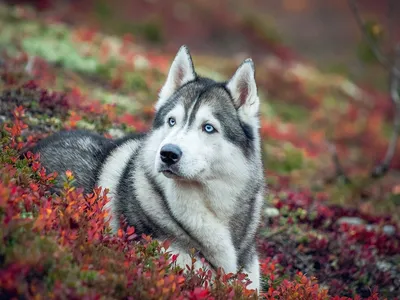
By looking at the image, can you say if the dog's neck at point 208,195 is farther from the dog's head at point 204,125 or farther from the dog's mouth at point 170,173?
the dog's mouth at point 170,173

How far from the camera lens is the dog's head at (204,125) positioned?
5.23m

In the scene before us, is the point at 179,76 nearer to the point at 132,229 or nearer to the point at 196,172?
the point at 196,172

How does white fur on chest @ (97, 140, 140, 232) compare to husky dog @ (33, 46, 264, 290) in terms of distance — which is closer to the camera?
husky dog @ (33, 46, 264, 290)

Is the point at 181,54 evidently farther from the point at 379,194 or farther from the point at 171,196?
the point at 379,194

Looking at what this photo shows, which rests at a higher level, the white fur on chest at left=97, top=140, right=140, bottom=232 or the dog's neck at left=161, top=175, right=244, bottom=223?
the dog's neck at left=161, top=175, right=244, bottom=223

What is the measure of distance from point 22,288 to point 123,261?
1122 millimetres

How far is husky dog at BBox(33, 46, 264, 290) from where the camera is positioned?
543 cm

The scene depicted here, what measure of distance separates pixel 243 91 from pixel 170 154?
129 centimetres

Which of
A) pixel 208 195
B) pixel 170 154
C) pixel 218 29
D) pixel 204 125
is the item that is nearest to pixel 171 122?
pixel 204 125

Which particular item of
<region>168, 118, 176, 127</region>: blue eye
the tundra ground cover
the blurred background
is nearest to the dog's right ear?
<region>168, 118, 176, 127</region>: blue eye

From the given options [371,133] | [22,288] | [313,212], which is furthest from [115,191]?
[371,133]

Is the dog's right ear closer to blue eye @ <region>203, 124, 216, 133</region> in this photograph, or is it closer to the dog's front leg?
blue eye @ <region>203, 124, 216, 133</region>

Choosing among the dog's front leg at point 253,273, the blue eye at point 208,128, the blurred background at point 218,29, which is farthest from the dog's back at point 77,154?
the blurred background at point 218,29

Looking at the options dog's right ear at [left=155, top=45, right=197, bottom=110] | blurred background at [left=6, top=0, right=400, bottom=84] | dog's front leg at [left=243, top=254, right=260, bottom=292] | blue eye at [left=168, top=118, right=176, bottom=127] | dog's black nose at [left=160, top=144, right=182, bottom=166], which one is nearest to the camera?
dog's black nose at [left=160, top=144, right=182, bottom=166]
